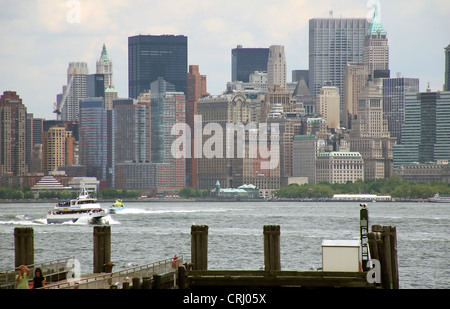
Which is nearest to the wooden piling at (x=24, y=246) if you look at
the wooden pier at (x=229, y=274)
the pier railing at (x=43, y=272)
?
the wooden pier at (x=229, y=274)

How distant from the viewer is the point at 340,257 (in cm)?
3391

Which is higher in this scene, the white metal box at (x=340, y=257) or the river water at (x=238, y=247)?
the white metal box at (x=340, y=257)

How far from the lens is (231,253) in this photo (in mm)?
69875

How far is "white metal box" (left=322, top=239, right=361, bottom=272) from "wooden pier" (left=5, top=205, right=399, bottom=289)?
2.02 feet

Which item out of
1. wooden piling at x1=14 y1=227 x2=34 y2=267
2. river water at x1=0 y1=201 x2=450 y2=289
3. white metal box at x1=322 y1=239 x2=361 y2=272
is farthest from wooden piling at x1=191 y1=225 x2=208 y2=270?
river water at x1=0 y1=201 x2=450 y2=289

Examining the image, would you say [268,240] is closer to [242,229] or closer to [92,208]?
[242,229]

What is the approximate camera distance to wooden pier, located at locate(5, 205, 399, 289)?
3194 cm

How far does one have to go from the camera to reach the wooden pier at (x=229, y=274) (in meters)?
31.9

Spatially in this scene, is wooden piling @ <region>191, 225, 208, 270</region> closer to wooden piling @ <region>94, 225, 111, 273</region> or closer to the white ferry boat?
wooden piling @ <region>94, 225, 111, 273</region>

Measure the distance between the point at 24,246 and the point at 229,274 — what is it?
836cm

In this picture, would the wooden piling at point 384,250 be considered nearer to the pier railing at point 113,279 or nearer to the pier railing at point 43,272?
the pier railing at point 113,279

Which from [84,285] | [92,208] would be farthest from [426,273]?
[92,208]

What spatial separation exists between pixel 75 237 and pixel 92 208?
2710 cm

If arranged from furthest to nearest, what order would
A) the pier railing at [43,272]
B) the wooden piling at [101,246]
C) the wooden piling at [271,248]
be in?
the wooden piling at [101,246] < the wooden piling at [271,248] < the pier railing at [43,272]
